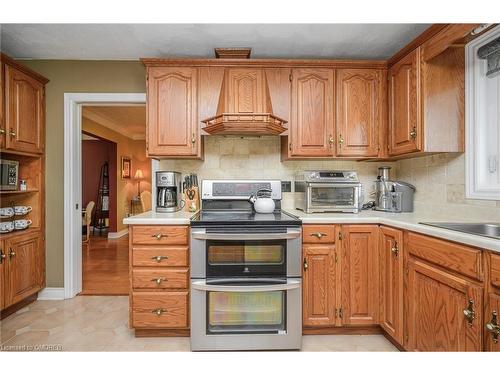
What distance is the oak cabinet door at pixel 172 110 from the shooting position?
239cm

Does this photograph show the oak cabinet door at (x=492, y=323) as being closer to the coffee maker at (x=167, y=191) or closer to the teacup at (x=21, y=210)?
the coffee maker at (x=167, y=191)

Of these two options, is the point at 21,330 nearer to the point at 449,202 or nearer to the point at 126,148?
the point at 449,202

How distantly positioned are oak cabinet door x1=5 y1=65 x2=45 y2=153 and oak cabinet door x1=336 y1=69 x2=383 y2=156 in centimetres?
279

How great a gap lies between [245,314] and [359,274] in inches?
34.8

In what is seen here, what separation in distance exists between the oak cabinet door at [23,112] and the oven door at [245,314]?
2.05m

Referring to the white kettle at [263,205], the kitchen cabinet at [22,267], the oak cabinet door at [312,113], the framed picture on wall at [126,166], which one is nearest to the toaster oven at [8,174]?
the kitchen cabinet at [22,267]

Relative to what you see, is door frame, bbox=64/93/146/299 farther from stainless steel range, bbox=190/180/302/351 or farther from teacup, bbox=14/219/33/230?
stainless steel range, bbox=190/180/302/351

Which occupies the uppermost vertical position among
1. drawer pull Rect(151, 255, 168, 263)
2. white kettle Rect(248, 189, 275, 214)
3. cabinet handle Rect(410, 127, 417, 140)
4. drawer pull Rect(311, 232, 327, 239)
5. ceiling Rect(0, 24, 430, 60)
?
ceiling Rect(0, 24, 430, 60)

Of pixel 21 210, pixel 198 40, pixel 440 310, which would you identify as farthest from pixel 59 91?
pixel 440 310

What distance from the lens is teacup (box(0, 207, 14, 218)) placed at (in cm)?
243

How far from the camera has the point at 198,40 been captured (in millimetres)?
2396

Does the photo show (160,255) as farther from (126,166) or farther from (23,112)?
(126,166)

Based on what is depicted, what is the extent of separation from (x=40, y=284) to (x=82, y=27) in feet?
7.79

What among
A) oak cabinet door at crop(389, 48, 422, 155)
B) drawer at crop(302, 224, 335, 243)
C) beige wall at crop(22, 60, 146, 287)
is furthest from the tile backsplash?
beige wall at crop(22, 60, 146, 287)
